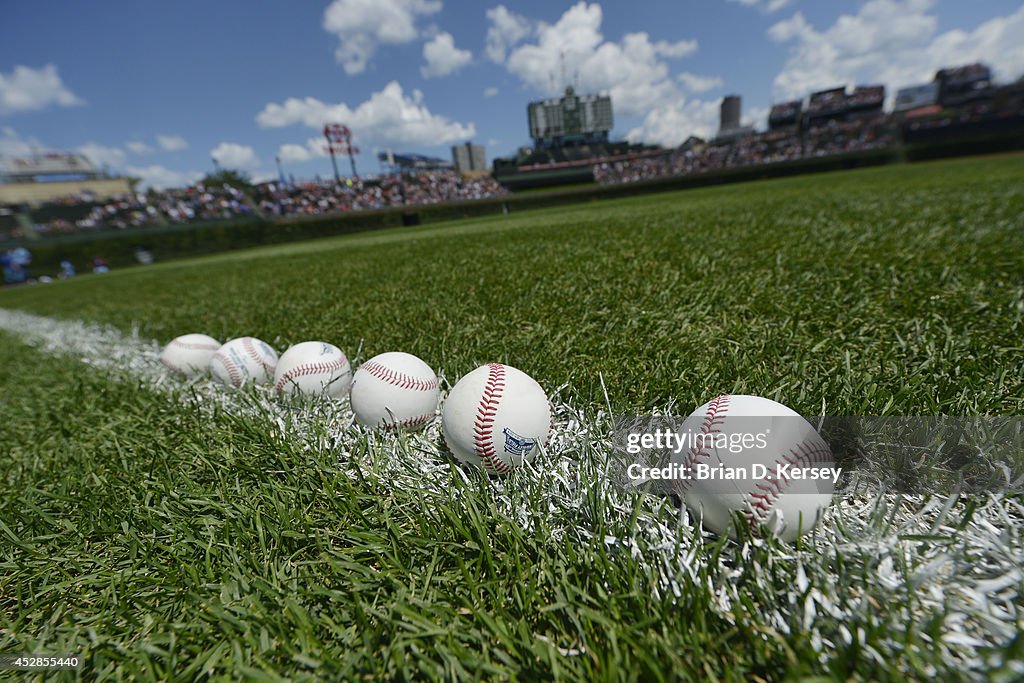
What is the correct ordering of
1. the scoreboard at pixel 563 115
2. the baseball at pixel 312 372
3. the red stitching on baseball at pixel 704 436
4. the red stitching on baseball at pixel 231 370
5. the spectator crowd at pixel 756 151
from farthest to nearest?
the scoreboard at pixel 563 115
the spectator crowd at pixel 756 151
the red stitching on baseball at pixel 231 370
the baseball at pixel 312 372
the red stitching on baseball at pixel 704 436

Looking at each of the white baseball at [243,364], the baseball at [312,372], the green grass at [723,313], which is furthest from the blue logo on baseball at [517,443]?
the white baseball at [243,364]

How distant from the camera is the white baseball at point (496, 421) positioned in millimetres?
1505

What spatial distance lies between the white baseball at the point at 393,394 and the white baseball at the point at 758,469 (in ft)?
3.51

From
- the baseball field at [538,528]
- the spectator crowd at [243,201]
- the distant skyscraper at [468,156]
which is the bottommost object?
the baseball field at [538,528]

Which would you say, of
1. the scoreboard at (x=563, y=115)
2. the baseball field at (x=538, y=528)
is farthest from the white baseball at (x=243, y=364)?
the scoreboard at (x=563, y=115)

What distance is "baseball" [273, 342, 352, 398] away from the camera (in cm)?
224

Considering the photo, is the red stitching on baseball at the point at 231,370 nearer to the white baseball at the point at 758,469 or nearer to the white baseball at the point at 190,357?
the white baseball at the point at 190,357

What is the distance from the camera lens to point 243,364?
2547 millimetres

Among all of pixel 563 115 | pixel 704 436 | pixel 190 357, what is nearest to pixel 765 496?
pixel 704 436

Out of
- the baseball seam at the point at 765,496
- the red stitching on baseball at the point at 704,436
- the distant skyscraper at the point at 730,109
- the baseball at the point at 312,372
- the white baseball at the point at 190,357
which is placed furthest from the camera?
the distant skyscraper at the point at 730,109

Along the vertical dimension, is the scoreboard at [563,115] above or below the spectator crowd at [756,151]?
above

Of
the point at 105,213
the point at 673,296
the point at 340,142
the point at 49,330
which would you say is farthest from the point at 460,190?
the point at 673,296

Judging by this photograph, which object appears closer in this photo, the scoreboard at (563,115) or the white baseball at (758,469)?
the white baseball at (758,469)

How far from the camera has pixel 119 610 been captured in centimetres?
115
